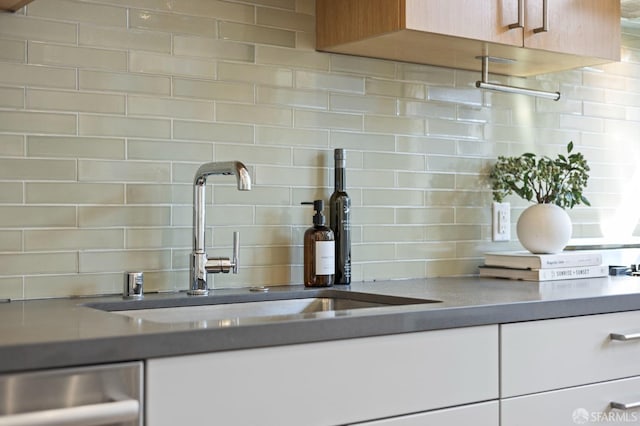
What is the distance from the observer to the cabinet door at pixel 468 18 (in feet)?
7.11

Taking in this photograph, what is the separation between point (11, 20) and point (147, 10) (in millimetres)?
330

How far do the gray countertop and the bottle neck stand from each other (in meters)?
0.27

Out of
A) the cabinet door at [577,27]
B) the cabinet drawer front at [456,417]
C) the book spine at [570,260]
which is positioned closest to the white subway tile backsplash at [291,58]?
the cabinet door at [577,27]

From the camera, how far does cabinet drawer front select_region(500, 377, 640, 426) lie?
1.86 m

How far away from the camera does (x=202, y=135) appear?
2.18 meters

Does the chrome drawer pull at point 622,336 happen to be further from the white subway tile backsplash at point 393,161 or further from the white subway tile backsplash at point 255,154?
the white subway tile backsplash at point 255,154

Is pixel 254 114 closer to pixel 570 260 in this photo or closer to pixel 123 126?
A: pixel 123 126

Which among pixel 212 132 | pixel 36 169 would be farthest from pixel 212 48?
pixel 36 169

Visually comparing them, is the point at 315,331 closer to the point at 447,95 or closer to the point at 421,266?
the point at 421,266

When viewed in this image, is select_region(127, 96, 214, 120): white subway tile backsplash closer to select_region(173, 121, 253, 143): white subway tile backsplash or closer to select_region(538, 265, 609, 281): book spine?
select_region(173, 121, 253, 143): white subway tile backsplash

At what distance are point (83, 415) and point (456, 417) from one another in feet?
2.59

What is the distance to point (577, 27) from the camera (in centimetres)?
254

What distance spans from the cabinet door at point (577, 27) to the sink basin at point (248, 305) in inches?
34.5

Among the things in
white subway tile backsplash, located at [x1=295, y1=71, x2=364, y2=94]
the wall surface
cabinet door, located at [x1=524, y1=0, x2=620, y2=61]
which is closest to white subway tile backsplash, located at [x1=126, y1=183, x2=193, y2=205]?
the wall surface
